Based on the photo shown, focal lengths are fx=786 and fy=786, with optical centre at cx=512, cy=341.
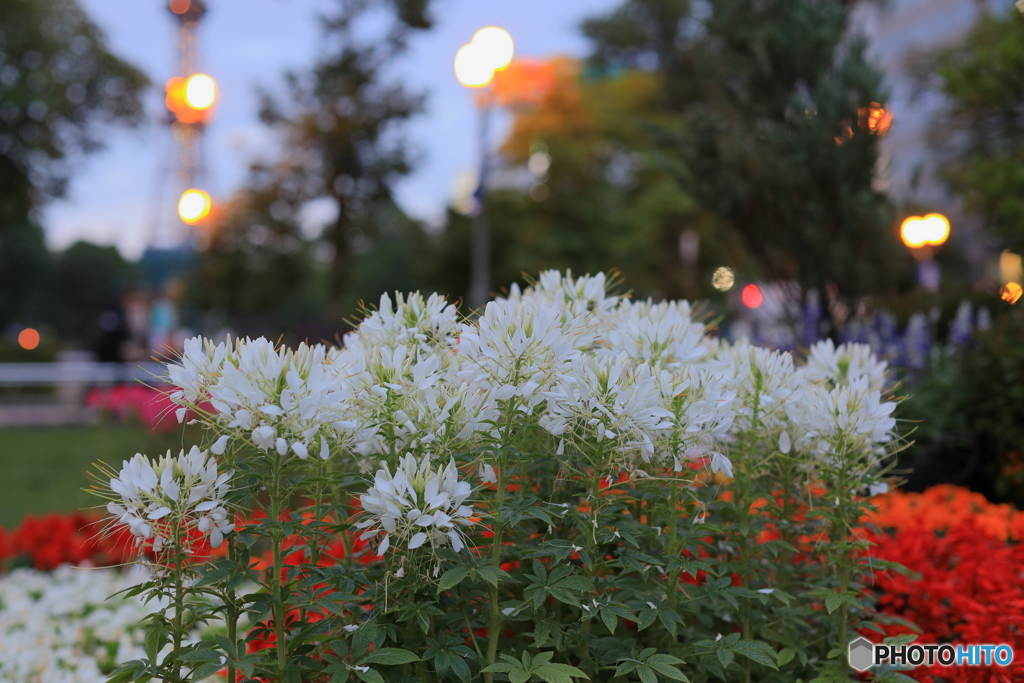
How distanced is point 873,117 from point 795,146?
714mm

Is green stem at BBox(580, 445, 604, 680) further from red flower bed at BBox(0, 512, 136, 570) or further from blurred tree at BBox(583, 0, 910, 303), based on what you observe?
blurred tree at BBox(583, 0, 910, 303)

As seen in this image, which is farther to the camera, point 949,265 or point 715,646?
point 949,265

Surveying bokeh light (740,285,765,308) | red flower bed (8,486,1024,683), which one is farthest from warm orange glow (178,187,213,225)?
bokeh light (740,285,765,308)

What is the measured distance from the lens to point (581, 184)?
26531 millimetres

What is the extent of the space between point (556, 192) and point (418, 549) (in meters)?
25.1

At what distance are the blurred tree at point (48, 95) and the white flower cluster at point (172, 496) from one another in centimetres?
2162

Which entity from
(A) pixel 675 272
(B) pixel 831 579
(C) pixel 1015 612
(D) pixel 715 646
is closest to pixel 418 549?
(D) pixel 715 646

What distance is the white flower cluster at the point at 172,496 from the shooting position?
1.89m

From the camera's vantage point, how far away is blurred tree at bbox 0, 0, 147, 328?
19.7 m

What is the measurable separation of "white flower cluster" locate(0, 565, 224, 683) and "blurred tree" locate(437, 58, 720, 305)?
20.7 m

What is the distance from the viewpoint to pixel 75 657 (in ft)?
11.6

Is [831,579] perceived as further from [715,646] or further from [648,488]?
[648,488]

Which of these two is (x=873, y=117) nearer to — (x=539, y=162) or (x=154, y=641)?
(x=154, y=641)

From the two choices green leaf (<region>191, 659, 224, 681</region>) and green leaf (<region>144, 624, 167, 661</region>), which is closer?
green leaf (<region>191, 659, 224, 681</region>)
